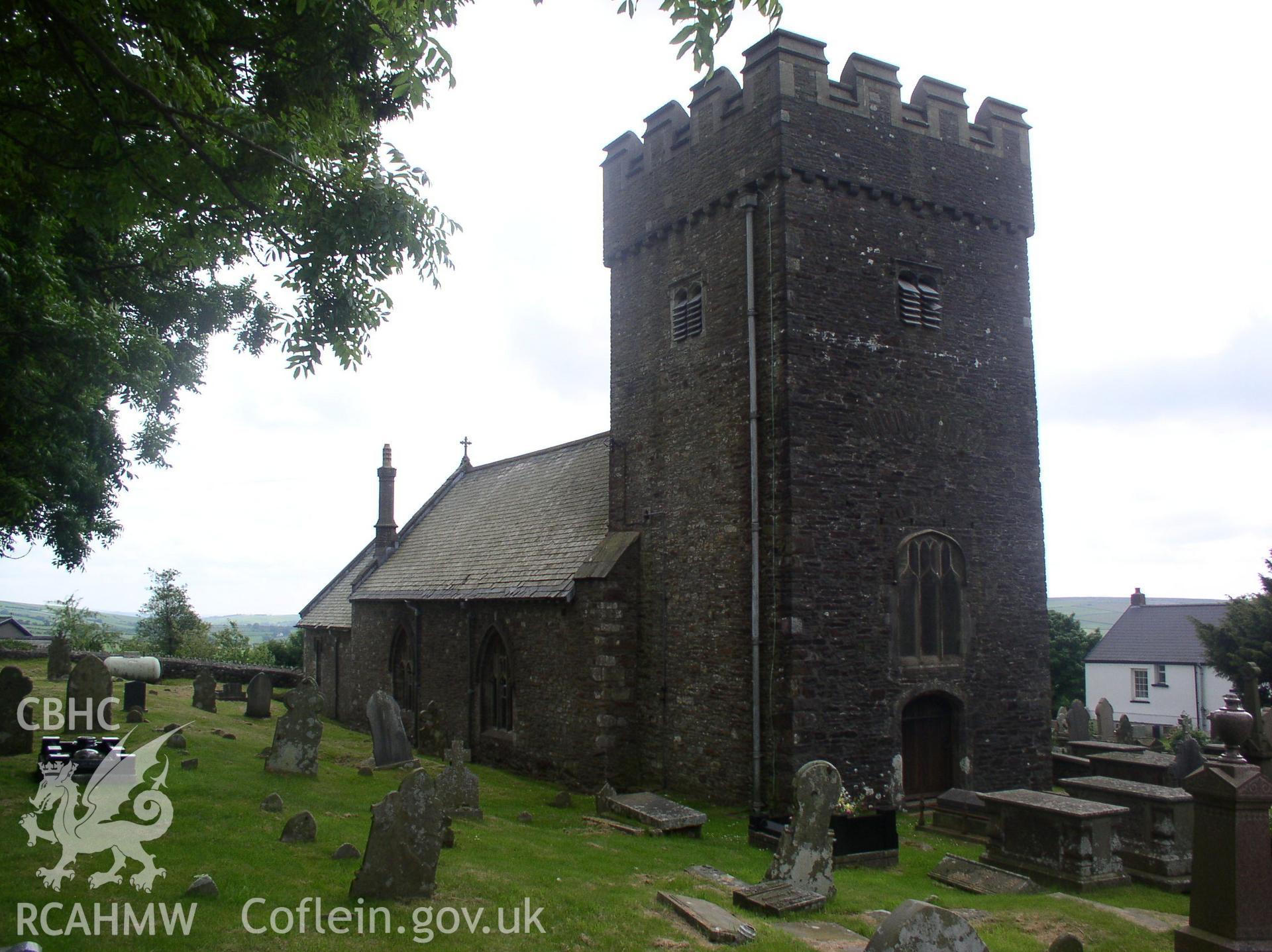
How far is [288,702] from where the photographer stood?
50.4 feet

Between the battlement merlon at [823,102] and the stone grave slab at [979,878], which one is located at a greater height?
the battlement merlon at [823,102]

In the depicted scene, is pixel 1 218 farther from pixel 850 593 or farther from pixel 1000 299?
pixel 1000 299

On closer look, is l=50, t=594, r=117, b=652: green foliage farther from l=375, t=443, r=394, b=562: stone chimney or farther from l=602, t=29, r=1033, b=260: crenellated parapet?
l=602, t=29, r=1033, b=260: crenellated parapet

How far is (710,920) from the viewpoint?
888 cm

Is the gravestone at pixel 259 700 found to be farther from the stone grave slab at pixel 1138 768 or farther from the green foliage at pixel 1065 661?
the green foliage at pixel 1065 661

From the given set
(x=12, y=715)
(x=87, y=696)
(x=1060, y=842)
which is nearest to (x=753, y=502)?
(x=1060, y=842)

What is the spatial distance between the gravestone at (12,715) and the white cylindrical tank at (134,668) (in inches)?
504

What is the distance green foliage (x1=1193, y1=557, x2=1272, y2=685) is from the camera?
31531mm

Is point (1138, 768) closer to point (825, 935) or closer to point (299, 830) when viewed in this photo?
point (825, 935)

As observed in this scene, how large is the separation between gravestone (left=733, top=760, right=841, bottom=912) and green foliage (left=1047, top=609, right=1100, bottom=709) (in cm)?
3744

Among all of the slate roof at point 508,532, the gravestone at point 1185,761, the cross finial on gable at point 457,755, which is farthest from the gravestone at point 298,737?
the gravestone at point 1185,761

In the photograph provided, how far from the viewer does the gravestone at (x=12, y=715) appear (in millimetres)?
13656

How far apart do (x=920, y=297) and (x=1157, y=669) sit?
1492 inches

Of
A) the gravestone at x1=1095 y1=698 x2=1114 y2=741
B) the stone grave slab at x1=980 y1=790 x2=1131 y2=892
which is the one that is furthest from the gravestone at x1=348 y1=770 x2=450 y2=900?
the gravestone at x1=1095 y1=698 x2=1114 y2=741
